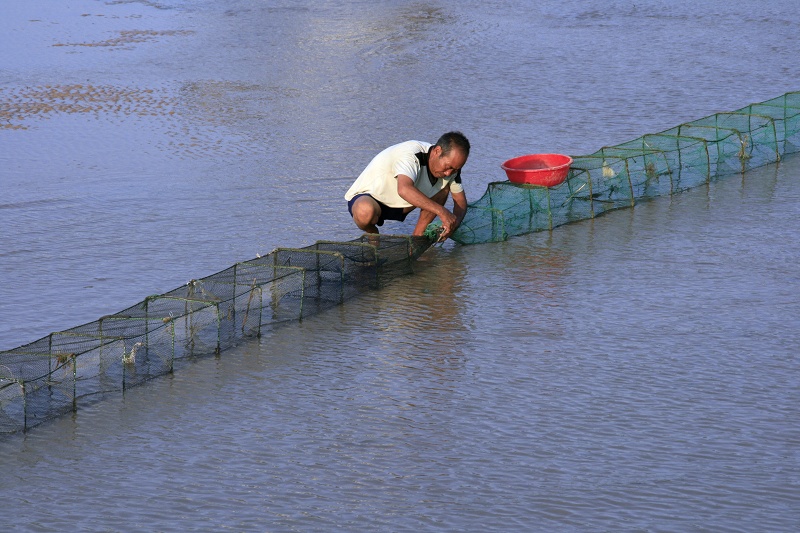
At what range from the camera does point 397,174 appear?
6.80 metres

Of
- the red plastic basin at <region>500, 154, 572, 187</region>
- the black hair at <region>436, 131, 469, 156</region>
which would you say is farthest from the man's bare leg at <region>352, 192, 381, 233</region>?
the red plastic basin at <region>500, 154, 572, 187</region>

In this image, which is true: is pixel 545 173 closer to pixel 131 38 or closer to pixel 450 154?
pixel 450 154

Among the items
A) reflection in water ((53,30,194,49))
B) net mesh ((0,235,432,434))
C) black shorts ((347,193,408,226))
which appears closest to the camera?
net mesh ((0,235,432,434))

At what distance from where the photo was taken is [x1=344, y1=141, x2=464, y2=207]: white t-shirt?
22.4 ft

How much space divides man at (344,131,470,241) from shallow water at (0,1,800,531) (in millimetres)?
414

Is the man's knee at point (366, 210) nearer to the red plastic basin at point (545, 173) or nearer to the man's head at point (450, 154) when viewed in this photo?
the man's head at point (450, 154)

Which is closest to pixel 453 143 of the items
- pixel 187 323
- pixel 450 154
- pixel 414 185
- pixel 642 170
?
pixel 450 154

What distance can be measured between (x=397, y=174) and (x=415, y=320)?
47.1 inches

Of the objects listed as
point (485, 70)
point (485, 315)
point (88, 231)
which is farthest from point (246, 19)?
point (485, 315)

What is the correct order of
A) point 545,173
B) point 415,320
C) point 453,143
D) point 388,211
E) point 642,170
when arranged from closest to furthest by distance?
1. point 415,320
2. point 453,143
3. point 388,211
4. point 545,173
5. point 642,170

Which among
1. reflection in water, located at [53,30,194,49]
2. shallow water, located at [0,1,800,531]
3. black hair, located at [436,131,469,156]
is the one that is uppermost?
reflection in water, located at [53,30,194,49]

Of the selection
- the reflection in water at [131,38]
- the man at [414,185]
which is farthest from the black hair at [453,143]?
the reflection in water at [131,38]

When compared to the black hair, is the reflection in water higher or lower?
higher

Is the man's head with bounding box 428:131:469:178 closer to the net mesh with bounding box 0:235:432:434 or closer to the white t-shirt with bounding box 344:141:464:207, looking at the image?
the white t-shirt with bounding box 344:141:464:207
